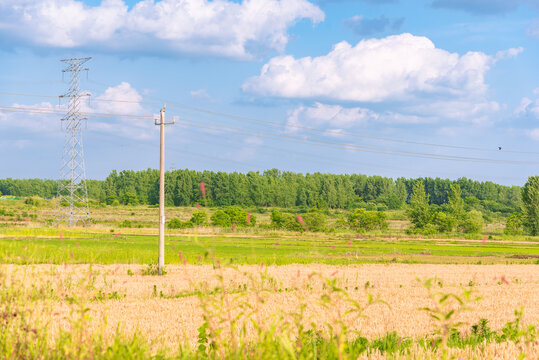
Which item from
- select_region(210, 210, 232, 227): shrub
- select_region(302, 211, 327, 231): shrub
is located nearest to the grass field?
select_region(302, 211, 327, 231): shrub

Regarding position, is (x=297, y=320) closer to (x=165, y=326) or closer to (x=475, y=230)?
(x=165, y=326)

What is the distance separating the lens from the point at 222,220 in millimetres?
96062

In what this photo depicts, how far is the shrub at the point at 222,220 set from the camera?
95.6 meters

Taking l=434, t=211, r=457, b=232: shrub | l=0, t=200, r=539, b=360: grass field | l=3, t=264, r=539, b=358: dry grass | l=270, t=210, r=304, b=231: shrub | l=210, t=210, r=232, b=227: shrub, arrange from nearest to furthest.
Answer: l=0, t=200, r=539, b=360: grass field
l=3, t=264, r=539, b=358: dry grass
l=270, t=210, r=304, b=231: shrub
l=210, t=210, r=232, b=227: shrub
l=434, t=211, r=457, b=232: shrub

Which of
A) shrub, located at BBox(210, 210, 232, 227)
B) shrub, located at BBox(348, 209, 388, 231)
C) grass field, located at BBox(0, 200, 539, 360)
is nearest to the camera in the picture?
grass field, located at BBox(0, 200, 539, 360)

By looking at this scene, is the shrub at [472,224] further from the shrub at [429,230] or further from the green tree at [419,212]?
the green tree at [419,212]

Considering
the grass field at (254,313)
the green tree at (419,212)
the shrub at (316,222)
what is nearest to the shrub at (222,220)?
the shrub at (316,222)

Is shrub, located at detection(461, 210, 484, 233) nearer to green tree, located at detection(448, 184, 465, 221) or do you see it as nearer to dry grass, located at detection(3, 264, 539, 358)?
green tree, located at detection(448, 184, 465, 221)

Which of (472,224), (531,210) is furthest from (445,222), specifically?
(531,210)

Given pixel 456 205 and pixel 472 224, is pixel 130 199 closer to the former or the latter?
pixel 456 205

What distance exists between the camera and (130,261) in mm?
36750

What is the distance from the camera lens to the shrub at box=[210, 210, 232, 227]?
95.6m

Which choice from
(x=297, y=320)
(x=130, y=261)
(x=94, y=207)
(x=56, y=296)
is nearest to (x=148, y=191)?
(x=94, y=207)

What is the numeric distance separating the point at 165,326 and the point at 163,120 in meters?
24.3
